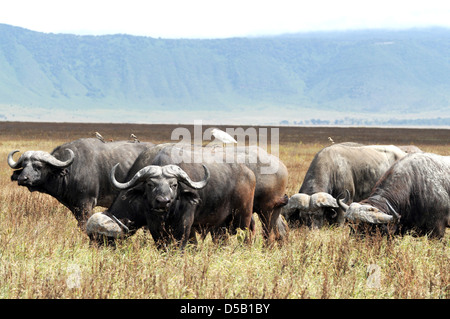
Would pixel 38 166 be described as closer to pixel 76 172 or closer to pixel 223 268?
pixel 76 172

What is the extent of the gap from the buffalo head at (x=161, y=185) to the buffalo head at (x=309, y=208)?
3.73m

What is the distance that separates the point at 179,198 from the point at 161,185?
2.09 ft

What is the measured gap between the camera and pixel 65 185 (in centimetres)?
1205

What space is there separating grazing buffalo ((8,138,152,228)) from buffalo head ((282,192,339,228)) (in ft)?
10.7

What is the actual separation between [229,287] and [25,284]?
2321 millimetres

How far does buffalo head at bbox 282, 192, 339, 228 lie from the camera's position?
12219 millimetres

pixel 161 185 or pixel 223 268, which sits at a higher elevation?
pixel 161 185

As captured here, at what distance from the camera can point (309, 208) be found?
12.3 metres

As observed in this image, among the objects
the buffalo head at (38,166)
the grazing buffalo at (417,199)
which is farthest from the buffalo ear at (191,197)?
the buffalo head at (38,166)

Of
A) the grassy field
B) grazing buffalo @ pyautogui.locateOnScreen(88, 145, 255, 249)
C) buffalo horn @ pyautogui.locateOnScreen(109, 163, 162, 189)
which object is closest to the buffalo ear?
grazing buffalo @ pyautogui.locateOnScreen(88, 145, 255, 249)

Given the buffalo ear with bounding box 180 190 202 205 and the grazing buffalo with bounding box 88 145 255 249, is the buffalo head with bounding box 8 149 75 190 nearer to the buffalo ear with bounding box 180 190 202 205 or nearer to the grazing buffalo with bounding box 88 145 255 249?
the grazing buffalo with bounding box 88 145 255 249

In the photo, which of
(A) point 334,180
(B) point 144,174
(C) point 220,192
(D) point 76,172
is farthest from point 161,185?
(A) point 334,180

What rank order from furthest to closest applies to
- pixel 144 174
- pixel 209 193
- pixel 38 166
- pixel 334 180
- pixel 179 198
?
pixel 334 180 → pixel 38 166 → pixel 209 193 → pixel 179 198 → pixel 144 174
